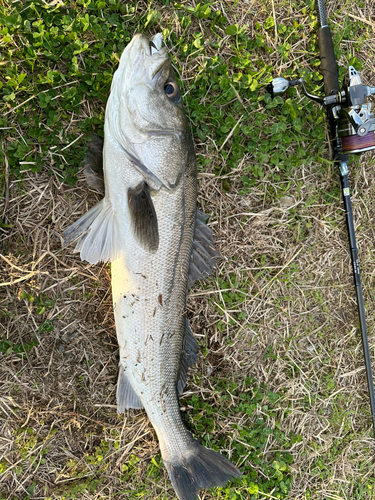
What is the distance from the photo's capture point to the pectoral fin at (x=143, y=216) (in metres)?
2.15

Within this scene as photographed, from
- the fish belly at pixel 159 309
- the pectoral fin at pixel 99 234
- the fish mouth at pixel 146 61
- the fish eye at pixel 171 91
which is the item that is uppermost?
the fish mouth at pixel 146 61

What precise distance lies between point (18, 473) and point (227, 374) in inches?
68.5

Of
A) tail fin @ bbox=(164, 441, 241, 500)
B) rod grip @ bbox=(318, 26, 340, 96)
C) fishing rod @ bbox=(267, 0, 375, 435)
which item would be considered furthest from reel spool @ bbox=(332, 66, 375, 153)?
tail fin @ bbox=(164, 441, 241, 500)

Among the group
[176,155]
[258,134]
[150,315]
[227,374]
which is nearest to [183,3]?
[258,134]

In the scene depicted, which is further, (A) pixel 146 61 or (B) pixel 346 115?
(B) pixel 346 115

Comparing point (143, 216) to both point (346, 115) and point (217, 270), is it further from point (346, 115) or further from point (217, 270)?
point (346, 115)

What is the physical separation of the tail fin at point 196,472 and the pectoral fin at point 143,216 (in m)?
1.53

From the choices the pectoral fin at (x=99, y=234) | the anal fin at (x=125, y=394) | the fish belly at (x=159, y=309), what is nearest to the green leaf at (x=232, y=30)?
the fish belly at (x=159, y=309)

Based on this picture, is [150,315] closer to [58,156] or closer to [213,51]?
[58,156]

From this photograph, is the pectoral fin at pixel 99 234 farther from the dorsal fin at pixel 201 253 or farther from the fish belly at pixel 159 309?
the dorsal fin at pixel 201 253

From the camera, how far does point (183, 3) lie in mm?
2805

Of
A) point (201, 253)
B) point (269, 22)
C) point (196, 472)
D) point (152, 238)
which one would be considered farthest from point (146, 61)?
point (196, 472)

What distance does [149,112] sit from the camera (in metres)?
2.05

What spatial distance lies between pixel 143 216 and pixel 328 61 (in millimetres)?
2293
